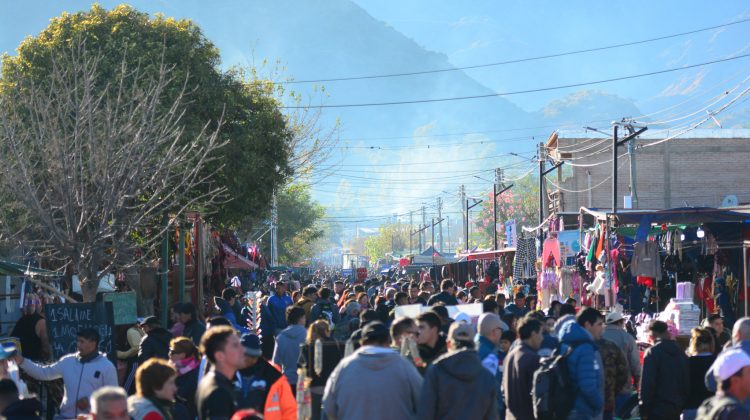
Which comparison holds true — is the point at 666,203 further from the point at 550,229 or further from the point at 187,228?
the point at 187,228

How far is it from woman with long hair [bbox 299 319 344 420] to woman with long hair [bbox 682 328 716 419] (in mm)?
3435

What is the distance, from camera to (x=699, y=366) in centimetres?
1038

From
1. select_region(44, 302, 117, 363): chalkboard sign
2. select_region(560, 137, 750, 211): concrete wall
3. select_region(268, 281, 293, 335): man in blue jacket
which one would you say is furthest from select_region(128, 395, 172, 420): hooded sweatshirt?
select_region(560, 137, 750, 211): concrete wall

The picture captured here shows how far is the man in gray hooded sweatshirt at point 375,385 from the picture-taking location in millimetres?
7684

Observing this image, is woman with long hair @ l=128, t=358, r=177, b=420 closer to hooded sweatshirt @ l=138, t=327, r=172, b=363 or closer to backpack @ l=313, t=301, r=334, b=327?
hooded sweatshirt @ l=138, t=327, r=172, b=363

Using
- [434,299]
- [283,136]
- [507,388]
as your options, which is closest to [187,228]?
[283,136]

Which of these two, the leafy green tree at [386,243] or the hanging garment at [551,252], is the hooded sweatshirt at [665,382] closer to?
the hanging garment at [551,252]

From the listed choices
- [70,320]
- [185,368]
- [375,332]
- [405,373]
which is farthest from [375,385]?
[70,320]

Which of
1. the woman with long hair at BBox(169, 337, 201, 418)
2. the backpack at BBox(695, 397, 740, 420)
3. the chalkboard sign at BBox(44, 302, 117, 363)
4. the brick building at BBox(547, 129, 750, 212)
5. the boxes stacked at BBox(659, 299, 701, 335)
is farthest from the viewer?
the brick building at BBox(547, 129, 750, 212)

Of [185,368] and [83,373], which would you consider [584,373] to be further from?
[83,373]

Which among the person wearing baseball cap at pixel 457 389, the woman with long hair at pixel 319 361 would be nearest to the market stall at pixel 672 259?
the woman with long hair at pixel 319 361

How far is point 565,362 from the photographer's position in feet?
30.0

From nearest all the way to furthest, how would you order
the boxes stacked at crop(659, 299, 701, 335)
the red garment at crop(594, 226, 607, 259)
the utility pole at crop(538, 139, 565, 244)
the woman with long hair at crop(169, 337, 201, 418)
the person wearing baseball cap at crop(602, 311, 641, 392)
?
the woman with long hair at crop(169, 337, 201, 418)
the person wearing baseball cap at crop(602, 311, 641, 392)
the boxes stacked at crop(659, 299, 701, 335)
the red garment at crop(594, 226, 607, 259)
the utility pole at crop(538, 139, 565, 244)

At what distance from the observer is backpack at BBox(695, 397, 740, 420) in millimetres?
6238
